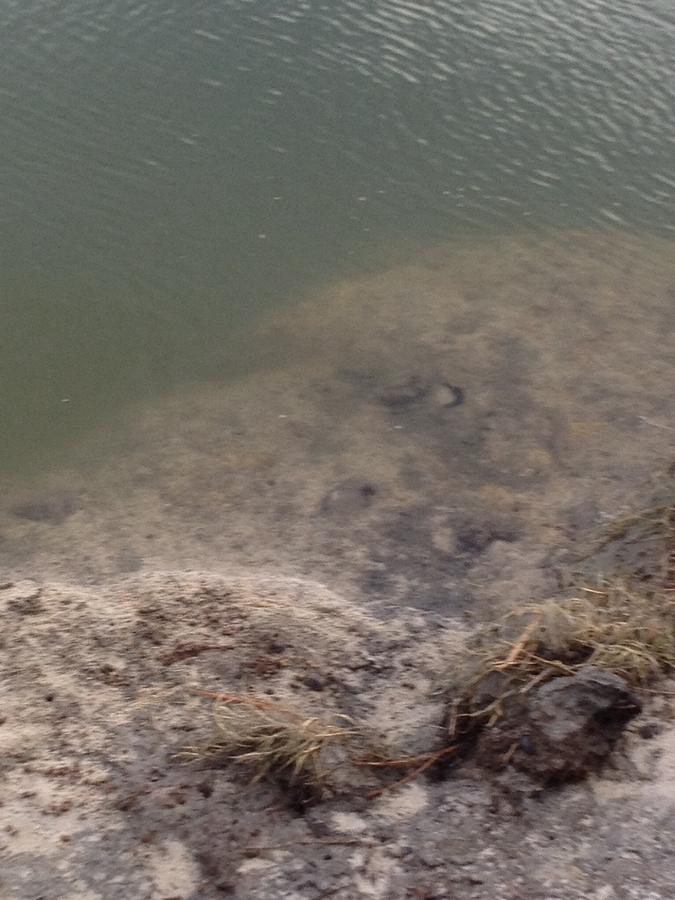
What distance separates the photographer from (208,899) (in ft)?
11.8

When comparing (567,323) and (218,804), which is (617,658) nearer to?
(218,804)

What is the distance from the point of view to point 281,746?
401 cm

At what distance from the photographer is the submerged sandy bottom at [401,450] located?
5.98 m

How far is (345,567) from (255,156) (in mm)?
5404

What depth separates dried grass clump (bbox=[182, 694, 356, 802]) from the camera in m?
3.99

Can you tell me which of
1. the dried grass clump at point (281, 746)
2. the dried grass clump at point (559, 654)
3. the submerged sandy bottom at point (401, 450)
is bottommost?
the submerged sandy bottom at point (401, 450)

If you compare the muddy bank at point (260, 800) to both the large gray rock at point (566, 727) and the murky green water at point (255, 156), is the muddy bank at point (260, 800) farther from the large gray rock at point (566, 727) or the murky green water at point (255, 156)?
the murky green water at point (255, 156)

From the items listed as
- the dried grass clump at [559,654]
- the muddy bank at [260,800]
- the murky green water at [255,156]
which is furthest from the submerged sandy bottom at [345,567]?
the murky green water at [255,156]

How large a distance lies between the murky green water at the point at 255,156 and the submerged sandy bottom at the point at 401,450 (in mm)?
527

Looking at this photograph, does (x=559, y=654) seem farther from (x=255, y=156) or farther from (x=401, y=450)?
(x=255, y=156)

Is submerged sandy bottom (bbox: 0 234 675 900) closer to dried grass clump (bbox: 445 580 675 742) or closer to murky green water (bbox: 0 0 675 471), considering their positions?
dried grass clump (bbox: 445 580 675 742)

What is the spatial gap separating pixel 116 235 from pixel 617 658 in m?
6.22

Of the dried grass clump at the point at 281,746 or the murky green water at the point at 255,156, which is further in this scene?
the murky green water at the point at 255,156

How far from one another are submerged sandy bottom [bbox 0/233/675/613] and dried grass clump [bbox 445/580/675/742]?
1215 millimetres
